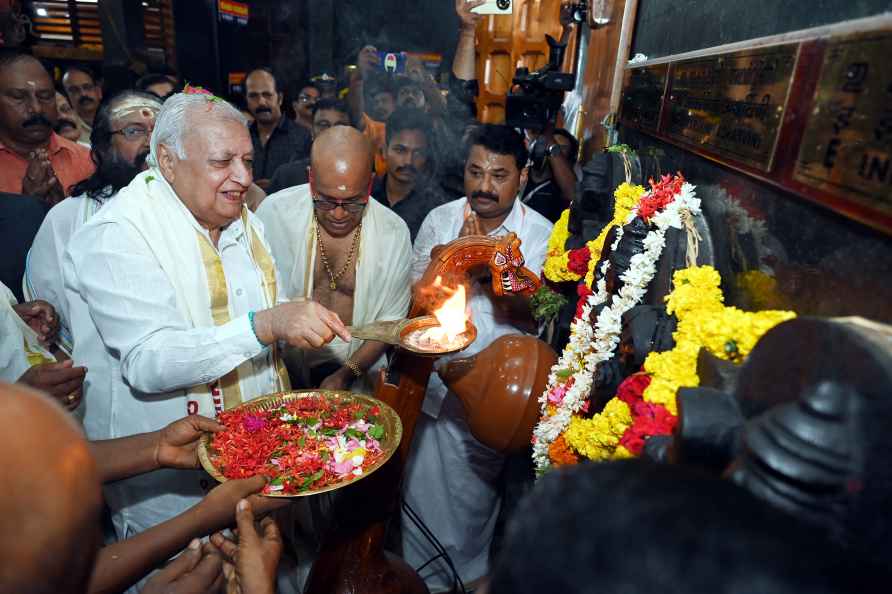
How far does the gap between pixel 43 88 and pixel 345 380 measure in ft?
10.1

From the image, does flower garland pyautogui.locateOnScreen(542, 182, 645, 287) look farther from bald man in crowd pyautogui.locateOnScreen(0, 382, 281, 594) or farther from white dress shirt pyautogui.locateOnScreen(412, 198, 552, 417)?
bald man in crowd pyautogui.locateOnScreen(0, 382, 281, 594)

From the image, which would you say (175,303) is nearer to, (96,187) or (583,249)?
(96,187)

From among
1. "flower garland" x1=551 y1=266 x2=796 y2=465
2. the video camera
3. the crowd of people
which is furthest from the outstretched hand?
the video camera

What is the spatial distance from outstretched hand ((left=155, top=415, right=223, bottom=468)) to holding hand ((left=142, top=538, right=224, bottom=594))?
0.54 metres

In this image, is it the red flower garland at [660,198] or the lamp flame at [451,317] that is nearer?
the red flower garland at [660,198]

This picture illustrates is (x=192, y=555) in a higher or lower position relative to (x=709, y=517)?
lower

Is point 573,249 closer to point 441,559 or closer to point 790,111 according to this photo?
point 790,111

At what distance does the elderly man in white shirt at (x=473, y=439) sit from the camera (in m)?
3.53

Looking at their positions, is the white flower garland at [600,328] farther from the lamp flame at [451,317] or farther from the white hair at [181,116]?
the white hair at [181,116]

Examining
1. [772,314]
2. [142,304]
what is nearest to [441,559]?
[142,304]

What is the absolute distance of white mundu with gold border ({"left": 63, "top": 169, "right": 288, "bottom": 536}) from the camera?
2266mm

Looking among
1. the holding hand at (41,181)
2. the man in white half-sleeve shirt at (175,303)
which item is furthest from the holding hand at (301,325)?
the holding hand at (41,181)

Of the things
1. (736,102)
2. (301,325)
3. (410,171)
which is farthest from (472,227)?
(736,102)

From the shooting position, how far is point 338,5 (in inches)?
450
